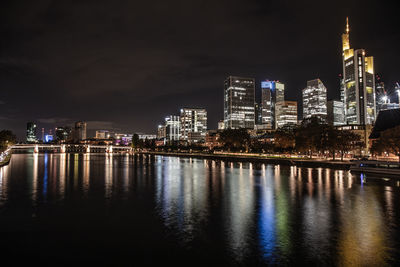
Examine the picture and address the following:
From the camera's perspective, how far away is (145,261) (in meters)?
13.3

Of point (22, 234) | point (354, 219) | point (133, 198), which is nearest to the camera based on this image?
point (22, 234)

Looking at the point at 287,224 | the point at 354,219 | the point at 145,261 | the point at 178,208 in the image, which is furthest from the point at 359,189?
the point at 145,261

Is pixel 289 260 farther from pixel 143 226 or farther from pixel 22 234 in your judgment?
pixel 22 234

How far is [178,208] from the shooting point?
2470cm

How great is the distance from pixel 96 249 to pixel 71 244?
5.90ft

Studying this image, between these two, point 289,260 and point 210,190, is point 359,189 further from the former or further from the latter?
point 289,260

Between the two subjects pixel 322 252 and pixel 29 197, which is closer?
pixel 322 252

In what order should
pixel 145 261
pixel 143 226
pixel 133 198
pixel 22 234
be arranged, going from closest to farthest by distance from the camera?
pixel 145 261 → pixel 22 234 → pixel 143 226 → pixel 133 198

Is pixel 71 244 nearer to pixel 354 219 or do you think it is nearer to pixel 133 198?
pixel 133 198

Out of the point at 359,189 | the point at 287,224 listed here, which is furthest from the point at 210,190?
the point at 359,189

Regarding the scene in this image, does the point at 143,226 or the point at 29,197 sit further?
the point at 29,197

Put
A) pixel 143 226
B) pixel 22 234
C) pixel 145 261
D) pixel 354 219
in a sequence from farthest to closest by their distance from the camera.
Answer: pixel 354 219, pixel 143 226, pixel 22 234, pixel 145 261

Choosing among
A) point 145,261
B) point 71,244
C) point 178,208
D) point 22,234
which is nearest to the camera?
point 145,261

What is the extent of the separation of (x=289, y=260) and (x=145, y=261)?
6.65 m
